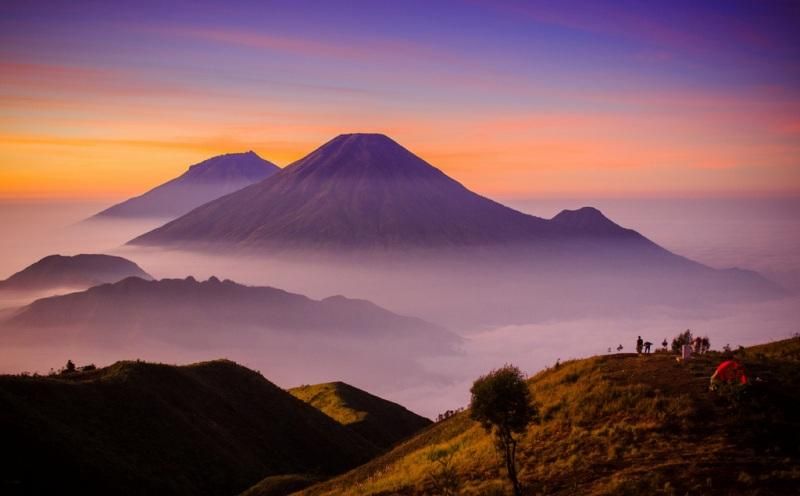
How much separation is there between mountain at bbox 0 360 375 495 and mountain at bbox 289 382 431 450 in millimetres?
6255

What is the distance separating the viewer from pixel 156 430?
173 ft

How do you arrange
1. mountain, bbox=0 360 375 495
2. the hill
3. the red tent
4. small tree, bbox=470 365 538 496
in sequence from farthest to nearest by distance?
mountain, bbox=0 360 375 495, the red tent, small tree, bbox=470 365 538 496, the hill

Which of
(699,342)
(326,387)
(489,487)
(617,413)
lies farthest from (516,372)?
(326,387)

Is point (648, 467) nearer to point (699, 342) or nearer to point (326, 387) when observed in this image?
point (699, 342)

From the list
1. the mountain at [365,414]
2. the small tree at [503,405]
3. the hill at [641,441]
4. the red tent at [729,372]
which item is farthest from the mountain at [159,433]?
the red tent at [729,372]

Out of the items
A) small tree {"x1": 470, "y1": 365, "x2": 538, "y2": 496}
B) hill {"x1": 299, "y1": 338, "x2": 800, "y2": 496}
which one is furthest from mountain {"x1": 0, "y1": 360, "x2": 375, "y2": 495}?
small tree {"x1": 470, "y1": 365, "x2": 538, "y2": 496}

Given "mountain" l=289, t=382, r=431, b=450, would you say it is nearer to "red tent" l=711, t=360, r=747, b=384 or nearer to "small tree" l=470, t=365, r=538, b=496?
"red tent" l=711, t=360, r=747, b=384

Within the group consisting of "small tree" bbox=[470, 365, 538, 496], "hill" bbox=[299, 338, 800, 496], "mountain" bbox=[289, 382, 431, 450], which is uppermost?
"small tree" bbox=[470, 365, 538, 496]

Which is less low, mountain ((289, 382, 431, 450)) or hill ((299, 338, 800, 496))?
hill ((299, 338, 800, 496))

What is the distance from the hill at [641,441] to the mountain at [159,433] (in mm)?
15035

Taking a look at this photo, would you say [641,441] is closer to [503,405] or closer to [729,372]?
[729,372]

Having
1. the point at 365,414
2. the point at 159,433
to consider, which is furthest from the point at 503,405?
the point at 365,414

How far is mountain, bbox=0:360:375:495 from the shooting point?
41281 mm

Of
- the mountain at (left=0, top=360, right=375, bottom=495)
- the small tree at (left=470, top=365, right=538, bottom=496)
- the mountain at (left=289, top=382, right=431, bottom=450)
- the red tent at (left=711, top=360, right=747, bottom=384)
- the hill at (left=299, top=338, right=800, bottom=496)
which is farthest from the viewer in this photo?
the mountain at (left=289, top=382, right=431, bottom=450)
